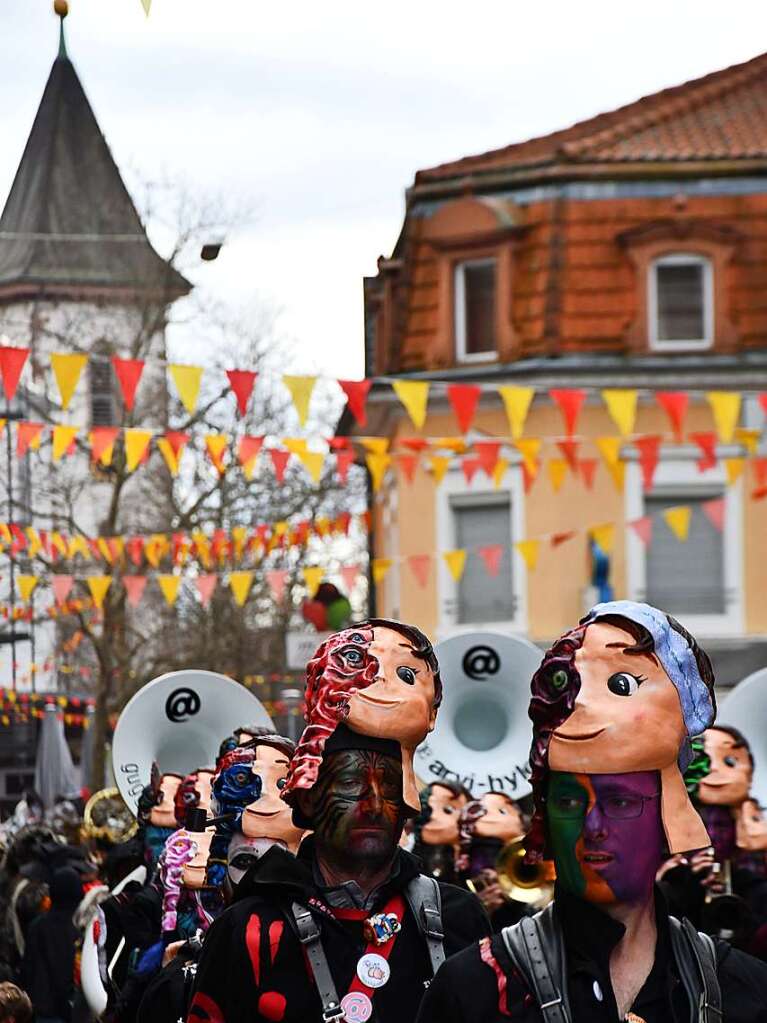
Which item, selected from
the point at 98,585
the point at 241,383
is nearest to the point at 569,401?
the point at 241,383

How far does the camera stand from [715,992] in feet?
12.0

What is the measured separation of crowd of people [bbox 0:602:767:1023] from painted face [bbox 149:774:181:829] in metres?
0.80

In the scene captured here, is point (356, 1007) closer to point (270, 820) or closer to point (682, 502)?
point (270, 820)

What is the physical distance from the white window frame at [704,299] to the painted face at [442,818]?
16.3 m

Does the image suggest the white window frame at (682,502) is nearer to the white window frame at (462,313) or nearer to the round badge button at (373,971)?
the white window frame at (462,313)

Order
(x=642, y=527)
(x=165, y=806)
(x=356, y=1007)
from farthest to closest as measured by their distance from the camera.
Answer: (x=642, y=527)
(x=165, y=806)
(x=356, y=1007)

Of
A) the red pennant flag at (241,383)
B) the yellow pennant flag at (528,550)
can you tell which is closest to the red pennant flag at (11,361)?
the red pennant flag at (241,383)

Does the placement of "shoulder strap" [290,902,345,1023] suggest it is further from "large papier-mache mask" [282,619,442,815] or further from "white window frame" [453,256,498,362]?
"white window frame" [453,256,498,362]

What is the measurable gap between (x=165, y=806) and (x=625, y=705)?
5.56 metres

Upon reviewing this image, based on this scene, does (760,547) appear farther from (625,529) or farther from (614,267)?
(614,267)

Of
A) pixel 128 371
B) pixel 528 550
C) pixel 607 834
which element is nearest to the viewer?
pixel 607 834

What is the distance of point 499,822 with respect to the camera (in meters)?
9.39

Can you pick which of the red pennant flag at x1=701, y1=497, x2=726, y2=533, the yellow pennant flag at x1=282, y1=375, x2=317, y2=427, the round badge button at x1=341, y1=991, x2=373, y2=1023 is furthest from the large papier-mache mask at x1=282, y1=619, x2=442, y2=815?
the red pennant flag at x1=701, y1=497, x2=726, y2=533

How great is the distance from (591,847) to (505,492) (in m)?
23.6
